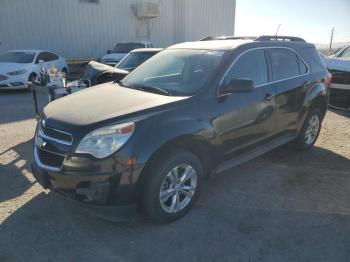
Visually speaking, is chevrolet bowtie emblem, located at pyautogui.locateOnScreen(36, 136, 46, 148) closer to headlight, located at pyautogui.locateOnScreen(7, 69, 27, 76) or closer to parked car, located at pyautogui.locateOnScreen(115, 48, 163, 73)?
parked car, located at pyautogui.locateOnScreen(115, 48, 163, 73)

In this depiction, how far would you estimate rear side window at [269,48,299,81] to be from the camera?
→ 4562mm

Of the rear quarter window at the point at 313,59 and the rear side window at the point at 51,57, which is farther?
the rear side window at the point at 51,57

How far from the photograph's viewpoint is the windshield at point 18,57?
1230 centimetres

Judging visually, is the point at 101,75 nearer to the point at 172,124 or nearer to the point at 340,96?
the point at 172,124

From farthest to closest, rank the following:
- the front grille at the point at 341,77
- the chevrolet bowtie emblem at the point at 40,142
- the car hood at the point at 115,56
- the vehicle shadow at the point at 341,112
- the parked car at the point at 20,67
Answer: the car hood at the point at 115,56
the parked car at the point at 20,67
the front grille at the point at 341,77
the vehicle shadow at the point at 341,112
the chevrolet bowtie emblem at the point at 40,142

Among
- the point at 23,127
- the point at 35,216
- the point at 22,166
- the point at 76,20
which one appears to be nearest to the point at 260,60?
the point at 35,216

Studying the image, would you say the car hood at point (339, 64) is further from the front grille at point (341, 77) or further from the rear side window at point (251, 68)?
the rear side window at point (251, 68)

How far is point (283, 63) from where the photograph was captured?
4750mm

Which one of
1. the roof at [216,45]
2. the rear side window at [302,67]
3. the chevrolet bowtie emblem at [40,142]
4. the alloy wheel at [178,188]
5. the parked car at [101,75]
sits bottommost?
the alloy wheel at [178,188]

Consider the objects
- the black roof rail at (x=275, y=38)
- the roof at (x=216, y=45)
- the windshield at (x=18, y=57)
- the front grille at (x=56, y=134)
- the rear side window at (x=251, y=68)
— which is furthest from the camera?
the windshield at (x=18, y=57)

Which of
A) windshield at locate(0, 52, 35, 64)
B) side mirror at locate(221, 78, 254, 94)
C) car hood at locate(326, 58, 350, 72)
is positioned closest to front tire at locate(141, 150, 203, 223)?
side mirror at locate(221, 78, 254, 94)

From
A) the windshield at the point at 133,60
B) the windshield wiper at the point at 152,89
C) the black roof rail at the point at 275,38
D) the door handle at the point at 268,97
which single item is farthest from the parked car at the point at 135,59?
the door handle at the point at 268,97

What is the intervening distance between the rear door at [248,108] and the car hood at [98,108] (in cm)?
65

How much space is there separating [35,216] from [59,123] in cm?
111
